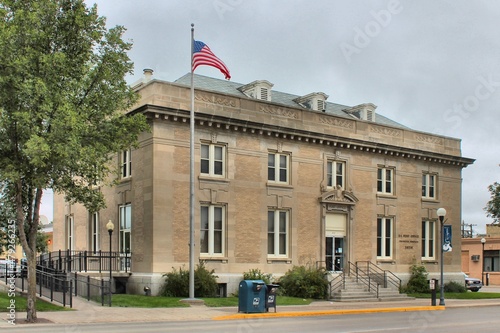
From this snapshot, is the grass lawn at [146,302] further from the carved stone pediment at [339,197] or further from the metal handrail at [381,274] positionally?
the metal handrail at [381,274]

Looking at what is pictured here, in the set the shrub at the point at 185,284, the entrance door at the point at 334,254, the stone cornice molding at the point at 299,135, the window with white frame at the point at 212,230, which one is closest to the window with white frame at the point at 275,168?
the stone cornice molding at the point at 299,135

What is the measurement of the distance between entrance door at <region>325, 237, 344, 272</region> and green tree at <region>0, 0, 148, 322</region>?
662 inches

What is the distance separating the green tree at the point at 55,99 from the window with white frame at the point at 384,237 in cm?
2060

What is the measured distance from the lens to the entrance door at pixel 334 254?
119ft

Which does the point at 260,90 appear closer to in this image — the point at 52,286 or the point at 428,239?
the point at 428,239

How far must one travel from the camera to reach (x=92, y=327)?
1853 centimetres

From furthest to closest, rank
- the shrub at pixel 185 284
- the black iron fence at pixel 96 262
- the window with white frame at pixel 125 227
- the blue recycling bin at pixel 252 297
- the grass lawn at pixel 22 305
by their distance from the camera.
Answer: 1. the window with white frame at pixel 125 227
2. the black iron fence at pixel 96 262
3. the shrub at pixel 185 284
4. the blue recycling bin at pixel 252 297
5. the grass lawn at pixel 22 305

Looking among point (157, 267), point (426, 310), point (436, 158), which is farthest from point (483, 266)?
point (157, 267)

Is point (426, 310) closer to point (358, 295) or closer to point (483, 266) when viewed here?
point (358, 295)

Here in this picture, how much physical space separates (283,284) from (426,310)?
7737mm

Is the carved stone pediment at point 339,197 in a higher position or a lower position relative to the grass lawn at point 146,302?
higher

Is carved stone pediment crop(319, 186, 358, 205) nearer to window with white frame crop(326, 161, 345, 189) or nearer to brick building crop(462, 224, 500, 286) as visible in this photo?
window with white frame crop(326, 161, 345, 189)

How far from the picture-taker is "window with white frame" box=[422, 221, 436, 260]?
41.5 metres

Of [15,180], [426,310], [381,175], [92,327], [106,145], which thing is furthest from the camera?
Answer: [381,175]
